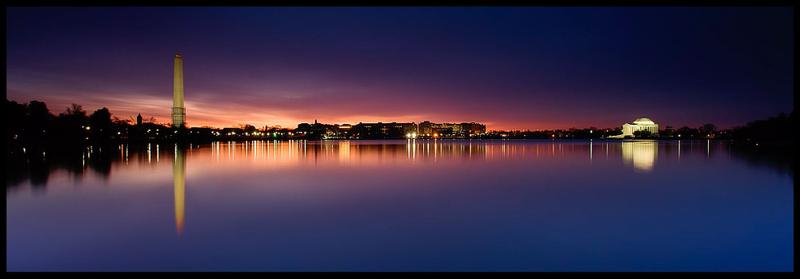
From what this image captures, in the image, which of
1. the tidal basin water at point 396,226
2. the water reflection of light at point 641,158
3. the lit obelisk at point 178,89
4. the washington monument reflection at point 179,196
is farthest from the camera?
the lit obelisk at point 178,89

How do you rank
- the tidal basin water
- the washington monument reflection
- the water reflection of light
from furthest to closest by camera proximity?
the water reflection of light
the washington monument reflection
the tidal basin water

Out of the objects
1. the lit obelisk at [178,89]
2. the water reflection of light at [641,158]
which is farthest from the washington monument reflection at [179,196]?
the lit obelisk at [178,89]

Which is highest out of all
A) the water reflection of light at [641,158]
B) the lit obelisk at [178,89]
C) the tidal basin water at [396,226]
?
the lit obelisk at [178,89]

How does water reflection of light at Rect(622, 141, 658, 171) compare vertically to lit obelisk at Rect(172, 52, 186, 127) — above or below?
below

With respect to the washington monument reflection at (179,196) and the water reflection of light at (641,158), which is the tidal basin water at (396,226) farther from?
the water reflection of light at (641,158)

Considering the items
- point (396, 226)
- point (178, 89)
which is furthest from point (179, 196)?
point (178, 89)

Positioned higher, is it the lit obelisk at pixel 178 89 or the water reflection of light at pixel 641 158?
the lit obelisk at pixel 178 89

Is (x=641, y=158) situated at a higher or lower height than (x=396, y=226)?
higher

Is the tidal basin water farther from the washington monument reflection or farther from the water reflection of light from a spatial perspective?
the water reflection of light

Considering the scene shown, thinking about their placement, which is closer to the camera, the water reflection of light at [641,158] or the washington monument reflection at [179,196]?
the washington monument reflection at [179,196]

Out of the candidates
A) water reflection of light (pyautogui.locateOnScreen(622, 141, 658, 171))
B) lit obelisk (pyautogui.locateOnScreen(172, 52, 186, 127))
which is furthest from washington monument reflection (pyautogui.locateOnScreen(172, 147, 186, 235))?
lit obelisk (pyautogui.locateOnScreen(172, 52, 186, 127))

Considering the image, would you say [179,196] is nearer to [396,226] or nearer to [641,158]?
[396,226]
